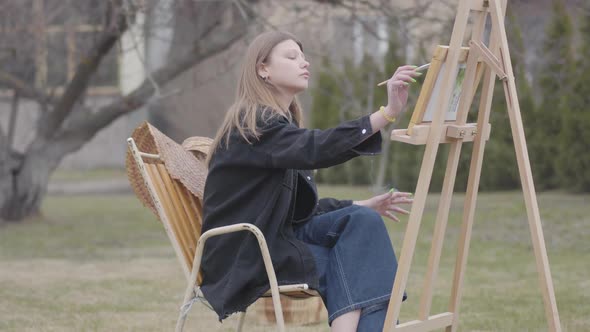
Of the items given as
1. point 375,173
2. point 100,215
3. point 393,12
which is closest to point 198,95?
point 375,173

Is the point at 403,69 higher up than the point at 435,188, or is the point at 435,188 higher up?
the point at 403,69

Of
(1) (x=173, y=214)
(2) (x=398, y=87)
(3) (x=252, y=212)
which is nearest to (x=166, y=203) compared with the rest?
(1) (x=173, y=214)

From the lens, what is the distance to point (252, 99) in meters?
3.08

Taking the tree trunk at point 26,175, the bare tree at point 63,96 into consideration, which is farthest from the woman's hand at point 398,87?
the tree trunk at point 26,175

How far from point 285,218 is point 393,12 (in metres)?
3.96

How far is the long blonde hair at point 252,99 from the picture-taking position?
2998mm

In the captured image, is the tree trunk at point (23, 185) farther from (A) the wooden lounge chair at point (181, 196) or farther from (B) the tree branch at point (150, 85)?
(A) the wooden lounge chair at point (181, 196)

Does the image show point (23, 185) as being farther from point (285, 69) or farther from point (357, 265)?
point (357, 265)

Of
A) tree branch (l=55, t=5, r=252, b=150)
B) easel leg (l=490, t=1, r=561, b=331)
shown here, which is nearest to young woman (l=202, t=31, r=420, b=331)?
easel leg (l=490, t=1, r=561, b=331)

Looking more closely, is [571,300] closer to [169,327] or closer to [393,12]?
[169,327]

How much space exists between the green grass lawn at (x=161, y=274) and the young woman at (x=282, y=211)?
118 cm

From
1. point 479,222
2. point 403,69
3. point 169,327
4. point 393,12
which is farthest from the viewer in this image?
point 479,222

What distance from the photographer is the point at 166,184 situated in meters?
3.23

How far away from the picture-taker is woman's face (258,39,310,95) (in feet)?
10.2
